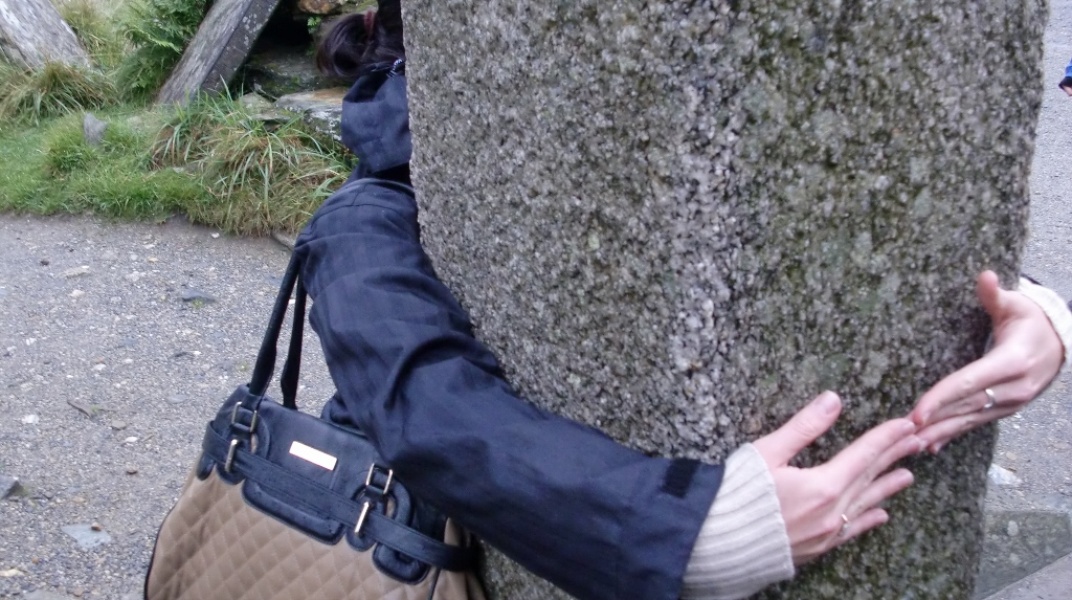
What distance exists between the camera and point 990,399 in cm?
122

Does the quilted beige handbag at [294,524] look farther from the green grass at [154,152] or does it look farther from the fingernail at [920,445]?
the green grass at [154,152]

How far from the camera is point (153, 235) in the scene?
5.08 metres

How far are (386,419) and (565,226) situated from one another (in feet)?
1.02

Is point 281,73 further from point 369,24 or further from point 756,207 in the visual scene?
point 756,207

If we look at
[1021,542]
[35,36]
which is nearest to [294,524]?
[1021,542]

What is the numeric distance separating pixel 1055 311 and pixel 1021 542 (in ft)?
5.70

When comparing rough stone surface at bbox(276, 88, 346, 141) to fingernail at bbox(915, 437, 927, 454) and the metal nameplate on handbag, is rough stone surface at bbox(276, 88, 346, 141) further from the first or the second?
fingernail at bbox(915, 437, 927, 454)

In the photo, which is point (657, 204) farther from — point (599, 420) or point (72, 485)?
point (72, 485)

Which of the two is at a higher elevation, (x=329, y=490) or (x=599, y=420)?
(x=599, y=420)

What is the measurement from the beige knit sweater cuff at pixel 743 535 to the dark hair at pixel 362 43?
41.7 inches

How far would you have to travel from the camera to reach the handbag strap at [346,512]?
1.37 metres

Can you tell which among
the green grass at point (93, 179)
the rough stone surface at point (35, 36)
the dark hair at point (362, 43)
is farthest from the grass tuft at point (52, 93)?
the dark hair at point (362, 43)

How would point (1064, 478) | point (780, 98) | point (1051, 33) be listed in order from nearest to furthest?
point (780, 98) < point (1064, 478) < point (1051, 33)

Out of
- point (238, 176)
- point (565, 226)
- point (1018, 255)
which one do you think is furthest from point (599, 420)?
point (238, 176)
